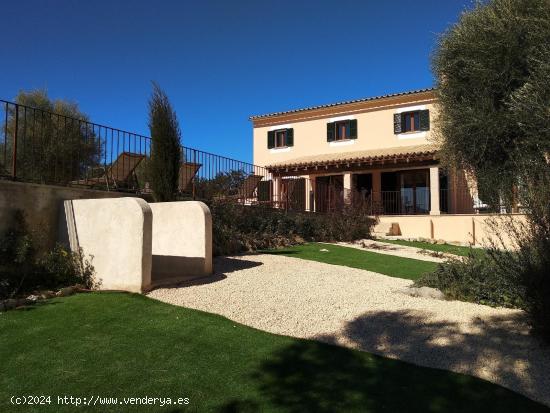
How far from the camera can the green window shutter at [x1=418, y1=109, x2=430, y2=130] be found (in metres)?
21.3

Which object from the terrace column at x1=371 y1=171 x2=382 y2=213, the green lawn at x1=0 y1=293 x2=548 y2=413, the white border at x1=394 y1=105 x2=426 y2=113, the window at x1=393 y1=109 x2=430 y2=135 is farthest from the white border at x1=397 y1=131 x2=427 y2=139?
the green lawn at x1=0 y1=293 x2=548 y2=413

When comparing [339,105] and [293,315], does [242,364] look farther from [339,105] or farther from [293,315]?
[339,105]

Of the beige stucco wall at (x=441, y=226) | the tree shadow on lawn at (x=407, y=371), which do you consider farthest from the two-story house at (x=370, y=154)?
the tree shadow on lawn at (x=407, y=371)

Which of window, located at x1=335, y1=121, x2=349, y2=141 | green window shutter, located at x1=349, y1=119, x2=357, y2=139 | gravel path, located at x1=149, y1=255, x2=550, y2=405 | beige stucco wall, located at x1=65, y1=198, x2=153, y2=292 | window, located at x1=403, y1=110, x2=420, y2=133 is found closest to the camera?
gravel path, located at x1=149, y1=255, x2=550, y2=405

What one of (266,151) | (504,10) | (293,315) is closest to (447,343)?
(293,315)

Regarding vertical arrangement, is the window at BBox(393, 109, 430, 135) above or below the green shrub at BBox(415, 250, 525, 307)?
above

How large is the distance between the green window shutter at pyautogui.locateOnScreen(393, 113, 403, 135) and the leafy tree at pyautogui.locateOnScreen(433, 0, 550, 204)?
45.7 ft

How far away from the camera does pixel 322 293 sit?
645cm

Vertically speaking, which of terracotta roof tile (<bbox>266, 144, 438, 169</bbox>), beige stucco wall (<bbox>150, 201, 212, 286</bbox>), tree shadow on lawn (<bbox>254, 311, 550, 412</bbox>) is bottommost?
tree shadow on lawn (<bbox>254, 311, 550, 412</bbox>)

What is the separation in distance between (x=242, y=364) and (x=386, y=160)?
17.3m

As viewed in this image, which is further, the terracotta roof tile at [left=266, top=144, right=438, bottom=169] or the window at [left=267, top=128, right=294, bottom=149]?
the window at [left=267, top=128, right=294, bottom=149]

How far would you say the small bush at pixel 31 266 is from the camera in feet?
19.4

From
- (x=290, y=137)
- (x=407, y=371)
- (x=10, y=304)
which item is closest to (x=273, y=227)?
(x=10, y=304)

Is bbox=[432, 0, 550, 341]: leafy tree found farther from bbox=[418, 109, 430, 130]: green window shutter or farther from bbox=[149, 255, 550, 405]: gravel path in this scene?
bbox=[418, 109, 430, 130]: green window shutter
